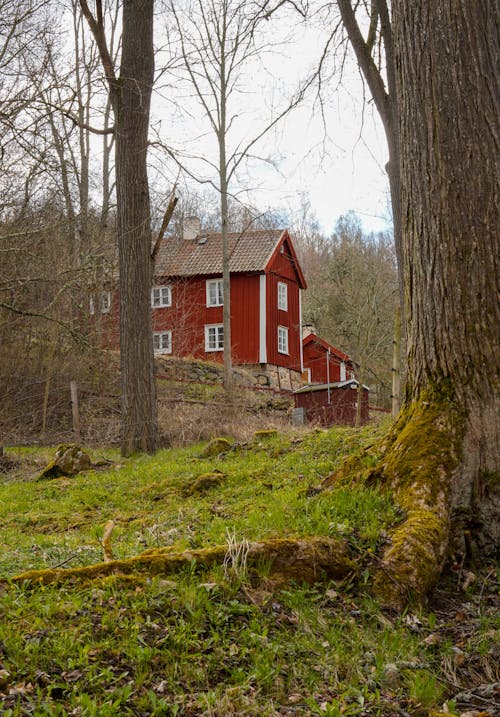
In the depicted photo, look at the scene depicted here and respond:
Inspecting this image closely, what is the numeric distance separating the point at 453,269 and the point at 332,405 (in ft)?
44.4

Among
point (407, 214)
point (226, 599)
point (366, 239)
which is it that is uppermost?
point (366, 239)

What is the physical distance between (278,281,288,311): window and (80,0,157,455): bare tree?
20991 millimetres

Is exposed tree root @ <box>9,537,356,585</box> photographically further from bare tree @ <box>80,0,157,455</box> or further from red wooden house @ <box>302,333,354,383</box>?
red wooden house @ <box>302,333,354,383</box>

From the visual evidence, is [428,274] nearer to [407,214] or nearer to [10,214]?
[407,214]

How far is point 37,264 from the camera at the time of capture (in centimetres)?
1677

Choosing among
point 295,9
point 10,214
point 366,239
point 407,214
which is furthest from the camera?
point 366,239

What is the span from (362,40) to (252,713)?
1164 cm

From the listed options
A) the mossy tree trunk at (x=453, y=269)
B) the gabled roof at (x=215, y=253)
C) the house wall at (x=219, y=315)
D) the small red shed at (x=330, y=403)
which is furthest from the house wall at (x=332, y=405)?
the gabled roof at (x=215, y=253)

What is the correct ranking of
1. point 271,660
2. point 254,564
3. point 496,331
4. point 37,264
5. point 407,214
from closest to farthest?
point 271,660 < point 254,564 < point 496,331 < point 407,214 < point 37,264

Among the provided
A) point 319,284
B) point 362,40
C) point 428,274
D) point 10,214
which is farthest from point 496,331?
point 319,284

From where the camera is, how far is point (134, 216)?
13523mm

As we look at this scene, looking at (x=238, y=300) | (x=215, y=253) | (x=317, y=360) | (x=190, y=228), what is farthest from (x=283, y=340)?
(x=190, y=228)

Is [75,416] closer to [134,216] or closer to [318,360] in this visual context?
[134,216]

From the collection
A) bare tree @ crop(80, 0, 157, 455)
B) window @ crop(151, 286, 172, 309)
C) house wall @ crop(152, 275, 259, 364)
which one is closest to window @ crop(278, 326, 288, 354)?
house wall @ crop(152, 275, 259, 364)
